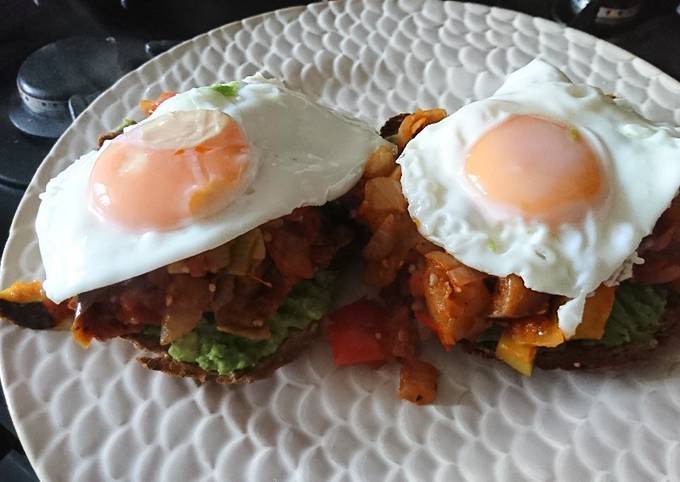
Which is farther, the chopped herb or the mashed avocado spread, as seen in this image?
the chopped herb

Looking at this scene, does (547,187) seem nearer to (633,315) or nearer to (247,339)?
(633,315)

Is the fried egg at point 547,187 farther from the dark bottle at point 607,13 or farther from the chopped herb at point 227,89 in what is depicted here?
the dark bottle at point 607,13

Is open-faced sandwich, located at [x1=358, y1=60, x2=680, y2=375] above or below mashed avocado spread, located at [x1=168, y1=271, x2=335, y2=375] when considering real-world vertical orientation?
above

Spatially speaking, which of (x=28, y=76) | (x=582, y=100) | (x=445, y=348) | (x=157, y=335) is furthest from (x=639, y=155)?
(x=28, y=76)

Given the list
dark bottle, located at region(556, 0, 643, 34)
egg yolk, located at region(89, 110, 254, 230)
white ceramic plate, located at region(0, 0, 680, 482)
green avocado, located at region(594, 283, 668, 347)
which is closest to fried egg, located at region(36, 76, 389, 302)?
egg yolk, located at region(89, 110, 254, 230)

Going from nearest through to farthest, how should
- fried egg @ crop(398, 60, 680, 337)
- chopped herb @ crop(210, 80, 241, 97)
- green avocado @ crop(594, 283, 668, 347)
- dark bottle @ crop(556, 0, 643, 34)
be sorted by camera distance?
fried egg @ crop(398, 60, 680, 337), green avocado @ crop(594, 283, 668, 347), chopped herb @ crop(210, 80, 241, 97), dark bottle @ crop(556, 0, 643, 34)

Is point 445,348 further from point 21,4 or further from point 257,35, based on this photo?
point 21,4

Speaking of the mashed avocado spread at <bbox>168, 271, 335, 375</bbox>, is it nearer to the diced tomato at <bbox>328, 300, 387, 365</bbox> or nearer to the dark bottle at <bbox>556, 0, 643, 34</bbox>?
the diced tomato at <bbox>328, 300, 387, 365</bbox>

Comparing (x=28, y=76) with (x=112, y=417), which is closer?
(x=112, y=417)

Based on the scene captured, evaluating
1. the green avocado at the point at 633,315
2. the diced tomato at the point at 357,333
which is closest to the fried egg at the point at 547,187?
the green avocado at the point at 633,315
